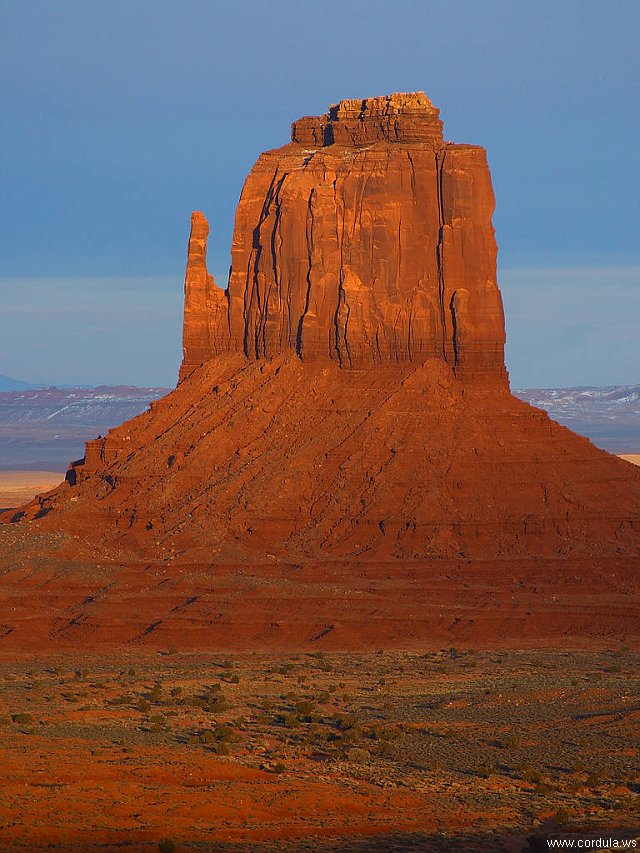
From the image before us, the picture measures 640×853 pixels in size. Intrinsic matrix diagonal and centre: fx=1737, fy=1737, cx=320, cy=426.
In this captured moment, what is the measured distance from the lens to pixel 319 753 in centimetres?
4622

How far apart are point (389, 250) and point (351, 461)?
38.1ft

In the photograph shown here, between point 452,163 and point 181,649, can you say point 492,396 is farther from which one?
point 181,649

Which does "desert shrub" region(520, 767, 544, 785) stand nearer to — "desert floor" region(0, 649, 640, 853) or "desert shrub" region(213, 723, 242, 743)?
"desert floor" region(0, 649, 640, 853)

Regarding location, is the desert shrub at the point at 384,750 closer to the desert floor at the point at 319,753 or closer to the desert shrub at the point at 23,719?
the desert floor at the point at 319,753

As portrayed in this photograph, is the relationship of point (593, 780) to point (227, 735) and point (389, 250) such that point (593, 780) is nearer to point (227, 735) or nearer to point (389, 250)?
point (227, 735)

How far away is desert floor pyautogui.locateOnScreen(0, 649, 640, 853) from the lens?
1441 inches

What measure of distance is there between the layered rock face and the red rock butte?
0.33 ft

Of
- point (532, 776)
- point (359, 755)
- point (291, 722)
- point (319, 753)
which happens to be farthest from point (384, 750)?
point (291, 722)

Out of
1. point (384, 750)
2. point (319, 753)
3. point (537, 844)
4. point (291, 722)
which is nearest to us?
point (537, 844)

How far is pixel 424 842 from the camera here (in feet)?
119

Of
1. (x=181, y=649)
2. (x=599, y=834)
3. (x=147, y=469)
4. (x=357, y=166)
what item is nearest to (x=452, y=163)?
(x=357, y=166)

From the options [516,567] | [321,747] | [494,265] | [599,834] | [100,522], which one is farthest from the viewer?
[494,265]

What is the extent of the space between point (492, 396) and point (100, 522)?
1992 centimetres

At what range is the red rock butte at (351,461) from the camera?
7262 centimetres
